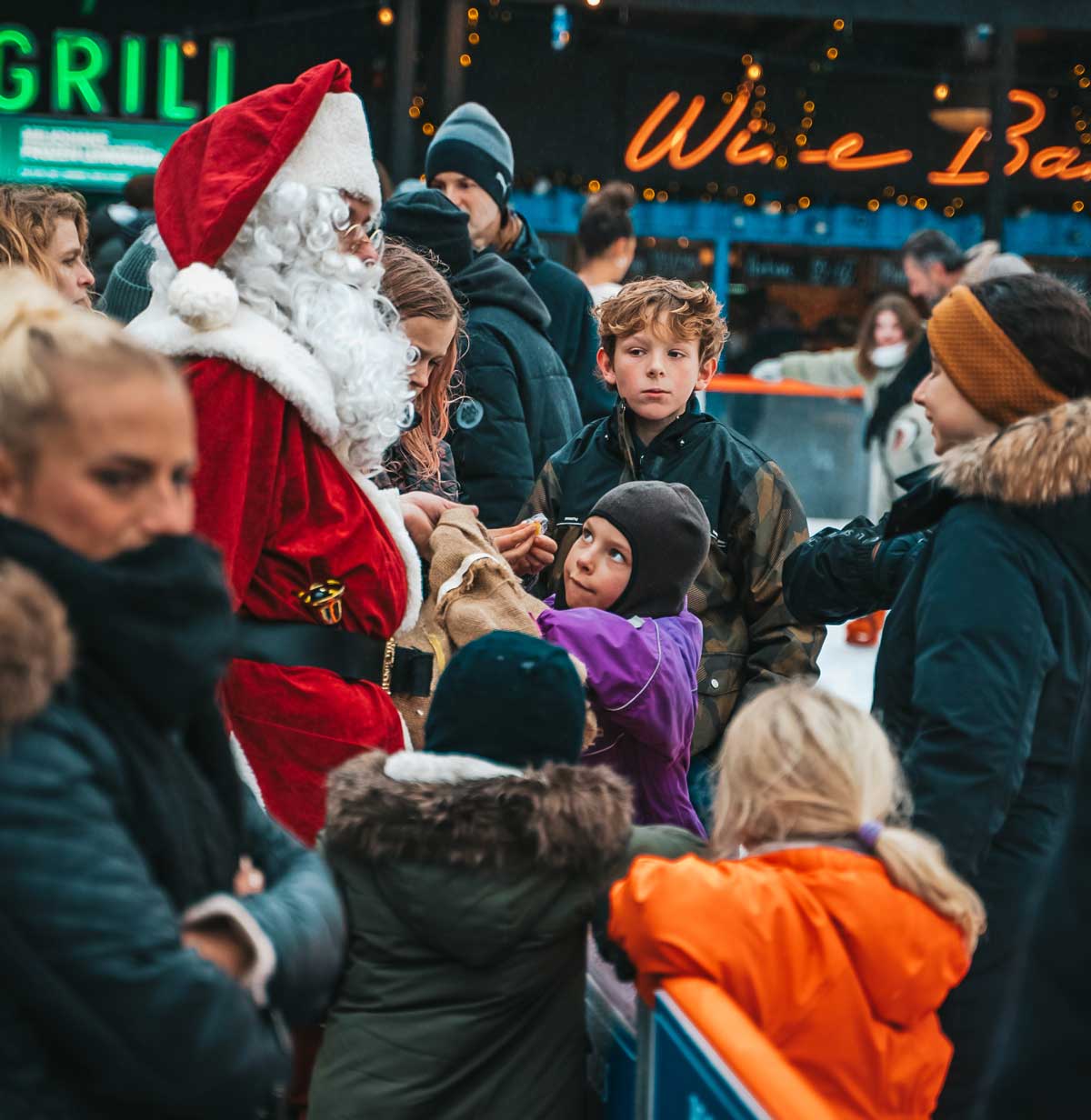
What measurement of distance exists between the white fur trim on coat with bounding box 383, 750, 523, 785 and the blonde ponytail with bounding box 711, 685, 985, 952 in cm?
30

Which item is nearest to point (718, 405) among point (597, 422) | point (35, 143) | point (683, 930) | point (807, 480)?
point (807, 480)

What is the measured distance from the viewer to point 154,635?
123cm

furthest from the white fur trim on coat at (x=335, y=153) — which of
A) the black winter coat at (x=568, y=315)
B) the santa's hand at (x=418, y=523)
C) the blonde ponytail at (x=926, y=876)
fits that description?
the black winter coat at (x=568, y=315)

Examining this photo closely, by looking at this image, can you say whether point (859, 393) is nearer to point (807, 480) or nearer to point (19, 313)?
point (807, 480)

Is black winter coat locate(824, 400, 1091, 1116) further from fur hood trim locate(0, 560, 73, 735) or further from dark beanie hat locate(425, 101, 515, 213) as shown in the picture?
dark beanie hat locate(425, 101, 515, 213)

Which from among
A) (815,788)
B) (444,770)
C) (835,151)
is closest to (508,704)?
(444,770)

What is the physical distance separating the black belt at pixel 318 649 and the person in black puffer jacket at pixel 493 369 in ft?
4.19

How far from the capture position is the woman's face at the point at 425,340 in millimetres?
3104

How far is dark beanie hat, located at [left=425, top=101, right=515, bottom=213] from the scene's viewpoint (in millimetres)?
4270

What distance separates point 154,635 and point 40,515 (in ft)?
0.44

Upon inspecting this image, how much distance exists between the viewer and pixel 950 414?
248cm

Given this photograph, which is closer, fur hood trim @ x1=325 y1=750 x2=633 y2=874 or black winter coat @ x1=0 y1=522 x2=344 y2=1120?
black winter coat @ x1=0 y1=522 x2=344 y2=1120

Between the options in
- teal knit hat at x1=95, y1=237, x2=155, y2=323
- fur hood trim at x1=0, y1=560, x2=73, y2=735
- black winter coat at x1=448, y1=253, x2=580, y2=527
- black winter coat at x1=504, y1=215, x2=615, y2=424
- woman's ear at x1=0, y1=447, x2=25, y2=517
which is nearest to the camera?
fur hood trim at x1=0, y1=560, x2=73, y2=735

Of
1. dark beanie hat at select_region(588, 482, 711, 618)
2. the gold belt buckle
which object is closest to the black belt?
the gold belt buckle
